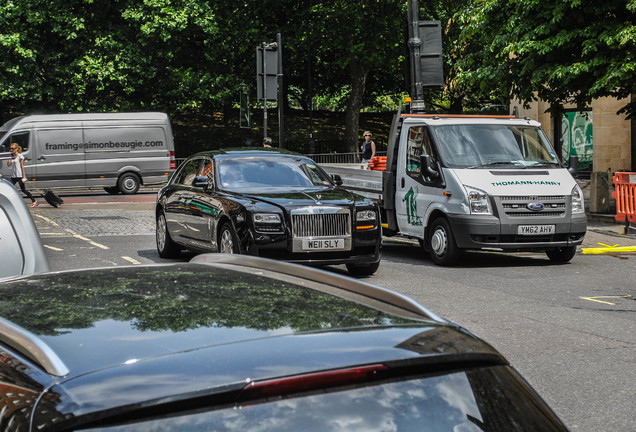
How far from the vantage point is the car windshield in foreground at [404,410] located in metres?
1.69

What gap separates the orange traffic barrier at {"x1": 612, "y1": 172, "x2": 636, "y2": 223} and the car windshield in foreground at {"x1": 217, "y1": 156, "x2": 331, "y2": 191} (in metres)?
6.72

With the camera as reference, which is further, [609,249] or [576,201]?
[609,249]

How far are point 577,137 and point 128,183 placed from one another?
15966 mm

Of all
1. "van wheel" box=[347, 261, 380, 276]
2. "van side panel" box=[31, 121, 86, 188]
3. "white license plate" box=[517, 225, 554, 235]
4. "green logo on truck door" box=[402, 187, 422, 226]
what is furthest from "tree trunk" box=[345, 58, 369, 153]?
"van wheel" box=[347, 261, 380, 276]

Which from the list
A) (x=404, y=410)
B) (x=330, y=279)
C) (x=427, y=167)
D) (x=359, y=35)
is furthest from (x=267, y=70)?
(x=404, y=410)

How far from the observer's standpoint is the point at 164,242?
14.2 metres

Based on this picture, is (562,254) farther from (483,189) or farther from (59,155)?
(59,155)

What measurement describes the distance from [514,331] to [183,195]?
659 centimetres

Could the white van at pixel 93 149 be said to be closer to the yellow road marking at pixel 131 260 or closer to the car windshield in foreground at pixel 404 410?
the yellow road marking at pixel 131 260

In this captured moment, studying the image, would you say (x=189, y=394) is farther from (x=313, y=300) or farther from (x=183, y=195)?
(x=183, y=195)

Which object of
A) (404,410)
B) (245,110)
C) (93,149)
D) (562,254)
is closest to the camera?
(404,410)

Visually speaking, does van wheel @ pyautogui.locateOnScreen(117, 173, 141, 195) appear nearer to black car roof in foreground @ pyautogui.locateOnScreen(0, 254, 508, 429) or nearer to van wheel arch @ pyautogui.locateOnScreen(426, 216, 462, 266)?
van wheel arch @ pyautogui.locateOnScreen(426, 216, 462, 266)

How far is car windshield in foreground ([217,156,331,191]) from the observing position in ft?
41.0

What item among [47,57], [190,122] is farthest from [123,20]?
[190,122]
